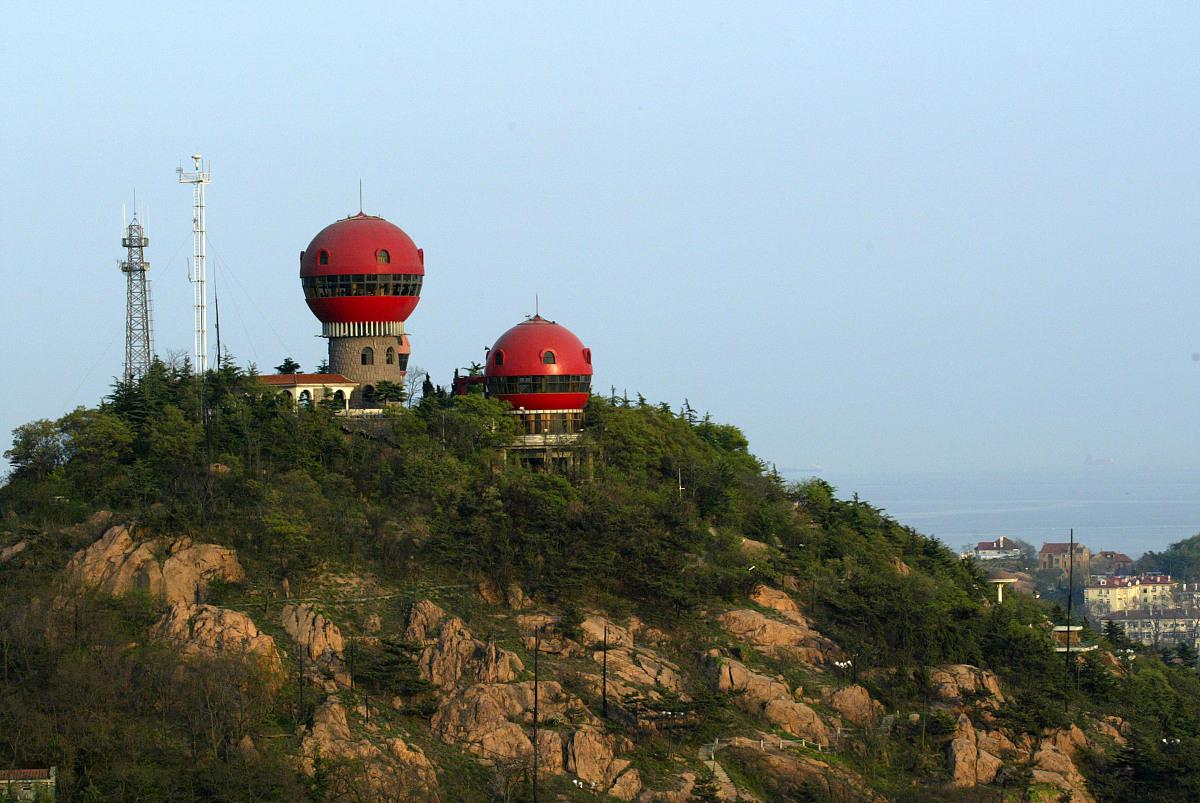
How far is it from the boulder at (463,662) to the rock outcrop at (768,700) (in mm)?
8036

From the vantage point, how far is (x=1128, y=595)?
190 m

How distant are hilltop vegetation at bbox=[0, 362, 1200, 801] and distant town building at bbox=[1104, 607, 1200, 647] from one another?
88835 mm

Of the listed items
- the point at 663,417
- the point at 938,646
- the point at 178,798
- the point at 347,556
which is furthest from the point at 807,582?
the point at 178,798

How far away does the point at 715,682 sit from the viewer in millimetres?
70438

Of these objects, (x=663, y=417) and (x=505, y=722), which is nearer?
(x=505, y=722)

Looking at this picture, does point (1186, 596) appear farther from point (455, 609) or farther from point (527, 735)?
point (527, 735)

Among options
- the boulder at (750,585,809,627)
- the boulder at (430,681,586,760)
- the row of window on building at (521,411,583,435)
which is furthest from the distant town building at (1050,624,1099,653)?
the boulder at (430,681,586,760)

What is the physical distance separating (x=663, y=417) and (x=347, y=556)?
2149 cm

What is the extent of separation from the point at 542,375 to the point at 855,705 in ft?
71.4

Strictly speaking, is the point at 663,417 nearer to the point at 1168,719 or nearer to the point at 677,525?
the point at 677,525

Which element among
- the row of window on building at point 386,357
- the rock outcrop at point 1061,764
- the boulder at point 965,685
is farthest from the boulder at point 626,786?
the row of window on building at point 386,357

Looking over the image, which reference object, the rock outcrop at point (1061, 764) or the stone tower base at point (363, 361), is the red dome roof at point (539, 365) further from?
the rock outcrop at point (1061, 764)

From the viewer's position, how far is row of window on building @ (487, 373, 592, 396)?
8381 centimetres

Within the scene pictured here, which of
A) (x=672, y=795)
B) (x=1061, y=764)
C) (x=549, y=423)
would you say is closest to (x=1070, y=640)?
(x=1061, y=764)
